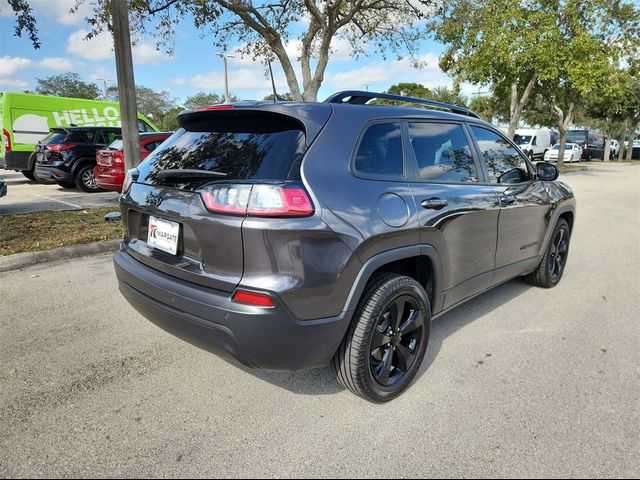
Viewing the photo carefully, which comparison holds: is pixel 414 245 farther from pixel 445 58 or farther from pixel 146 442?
pixel 445 58

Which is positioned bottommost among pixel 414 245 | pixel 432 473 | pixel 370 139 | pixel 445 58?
pixel 432 473

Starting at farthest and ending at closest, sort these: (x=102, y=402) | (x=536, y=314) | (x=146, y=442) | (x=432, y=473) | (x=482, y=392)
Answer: (x=536, y=314) < (x=482, y=392) < (x=102, y=402) < (x=146, y=442) < (x=432, y=473)

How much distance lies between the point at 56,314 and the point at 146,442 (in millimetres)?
2126

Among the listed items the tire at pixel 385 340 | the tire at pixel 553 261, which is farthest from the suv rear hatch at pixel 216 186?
the tire at pixel 553 261

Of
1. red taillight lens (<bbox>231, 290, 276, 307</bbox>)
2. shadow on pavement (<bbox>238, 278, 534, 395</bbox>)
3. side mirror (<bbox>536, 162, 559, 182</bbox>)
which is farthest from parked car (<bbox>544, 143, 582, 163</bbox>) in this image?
red taillight lens (<bbox>231, 290, 276, 307</bbox>)

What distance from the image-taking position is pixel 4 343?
326 cm

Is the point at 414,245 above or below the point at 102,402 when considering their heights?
above

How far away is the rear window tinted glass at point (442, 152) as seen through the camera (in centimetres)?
293

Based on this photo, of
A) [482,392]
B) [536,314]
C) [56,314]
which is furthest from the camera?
[536,314]

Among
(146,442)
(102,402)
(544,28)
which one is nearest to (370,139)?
(146,442)

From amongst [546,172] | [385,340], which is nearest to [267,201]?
[385,340]

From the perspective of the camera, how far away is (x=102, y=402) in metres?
2.59

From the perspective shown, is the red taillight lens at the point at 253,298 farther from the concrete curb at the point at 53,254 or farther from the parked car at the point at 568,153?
the parked car at the point at 568,153

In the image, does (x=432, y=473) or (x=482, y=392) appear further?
(x=482, y=392)
